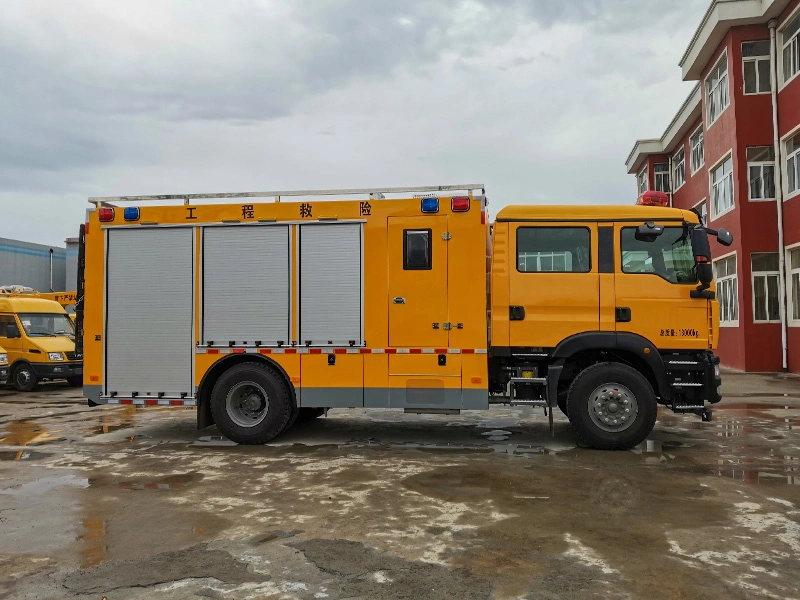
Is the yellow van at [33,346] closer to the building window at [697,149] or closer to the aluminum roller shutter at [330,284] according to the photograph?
the aluminum roller shutter at [330,284]

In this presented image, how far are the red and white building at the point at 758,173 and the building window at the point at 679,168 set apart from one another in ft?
22.4

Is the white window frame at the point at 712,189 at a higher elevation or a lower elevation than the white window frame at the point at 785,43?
lower

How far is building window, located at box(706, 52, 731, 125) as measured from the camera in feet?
66.1

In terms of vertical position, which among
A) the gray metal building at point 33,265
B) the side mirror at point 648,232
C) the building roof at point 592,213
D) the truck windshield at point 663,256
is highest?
the gray metal building at point 33,265

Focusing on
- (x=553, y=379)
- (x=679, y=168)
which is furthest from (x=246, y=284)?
(x=679, y=168)

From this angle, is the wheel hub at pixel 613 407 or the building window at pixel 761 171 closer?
the wheel hub at pixel 613 407

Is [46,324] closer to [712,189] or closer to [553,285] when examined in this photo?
[553,285]

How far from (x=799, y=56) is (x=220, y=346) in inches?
691

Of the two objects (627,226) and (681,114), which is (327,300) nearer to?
(627,226)

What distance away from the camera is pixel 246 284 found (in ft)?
27.5

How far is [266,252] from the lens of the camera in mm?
8344

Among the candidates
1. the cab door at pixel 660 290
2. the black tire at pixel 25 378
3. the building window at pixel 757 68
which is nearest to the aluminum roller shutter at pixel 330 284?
the cab door at pixel 660 290

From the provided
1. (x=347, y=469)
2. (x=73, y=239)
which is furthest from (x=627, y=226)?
(x=73, y=239)

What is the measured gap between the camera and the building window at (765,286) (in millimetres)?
18500
